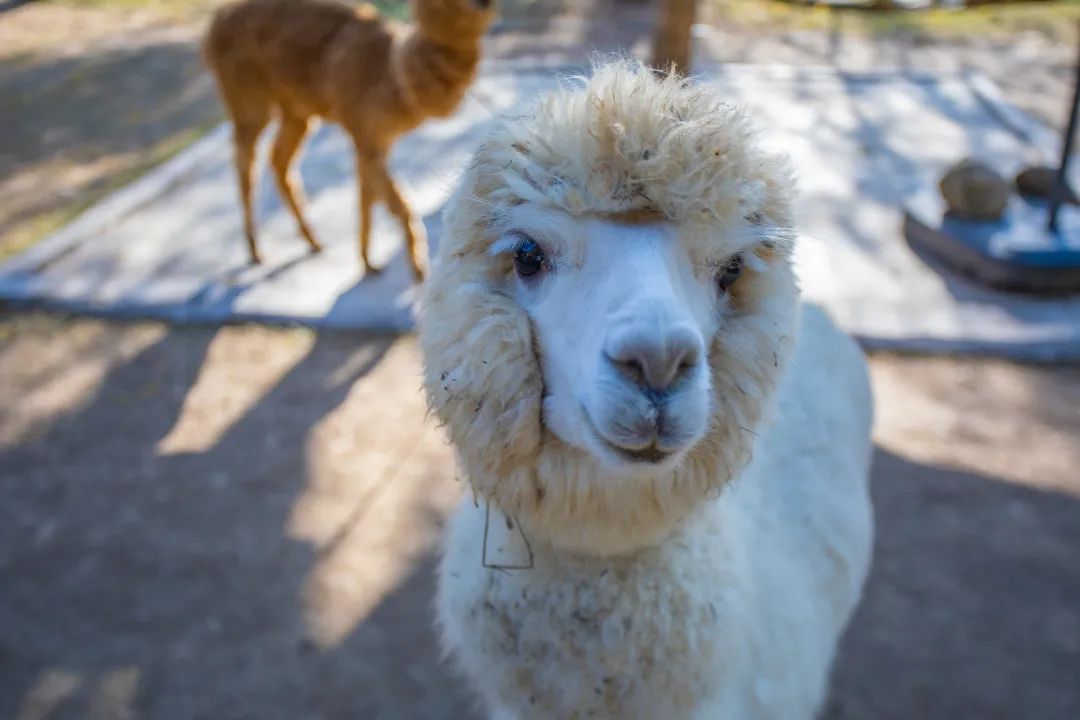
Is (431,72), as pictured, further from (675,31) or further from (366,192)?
(675,31)

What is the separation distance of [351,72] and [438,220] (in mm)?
1423

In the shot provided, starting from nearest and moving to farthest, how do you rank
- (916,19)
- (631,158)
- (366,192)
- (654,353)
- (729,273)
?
(654,353) < (631,158) < (729,273) < (366,192) < (916,19)

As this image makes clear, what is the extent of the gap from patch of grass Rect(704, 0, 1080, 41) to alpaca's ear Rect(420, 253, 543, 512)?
9.34m

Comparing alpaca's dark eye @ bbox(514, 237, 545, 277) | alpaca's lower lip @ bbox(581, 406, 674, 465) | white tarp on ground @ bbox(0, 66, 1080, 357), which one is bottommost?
white tarp on ground @ bbox(0, 66, 1080, 357)

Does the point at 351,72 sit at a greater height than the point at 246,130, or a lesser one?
greater

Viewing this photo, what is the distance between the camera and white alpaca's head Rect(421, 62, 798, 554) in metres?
1.15

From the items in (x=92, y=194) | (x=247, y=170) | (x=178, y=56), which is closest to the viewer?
(x=247, y=170)

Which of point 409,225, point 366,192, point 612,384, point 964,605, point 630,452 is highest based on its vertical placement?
point 612,384

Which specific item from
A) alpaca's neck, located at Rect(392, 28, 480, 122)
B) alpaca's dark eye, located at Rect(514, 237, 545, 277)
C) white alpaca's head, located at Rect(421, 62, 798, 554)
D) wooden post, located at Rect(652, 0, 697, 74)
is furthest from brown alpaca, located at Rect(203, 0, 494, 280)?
alpaca's dark eye, located at Rect(514, 237, 545, 277)

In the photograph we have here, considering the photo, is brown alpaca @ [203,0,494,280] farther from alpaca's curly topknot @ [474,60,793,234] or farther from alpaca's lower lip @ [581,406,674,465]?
alpaca's lower lip @ [581,406,674,465]

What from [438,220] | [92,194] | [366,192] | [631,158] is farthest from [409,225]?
[631,158]

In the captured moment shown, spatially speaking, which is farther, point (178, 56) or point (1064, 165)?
point (178, 56)

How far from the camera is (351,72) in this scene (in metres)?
4.17

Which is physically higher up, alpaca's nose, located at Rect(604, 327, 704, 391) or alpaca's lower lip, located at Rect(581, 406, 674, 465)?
alpaca's nose, located at Rect(604, 327, 704, 391)
